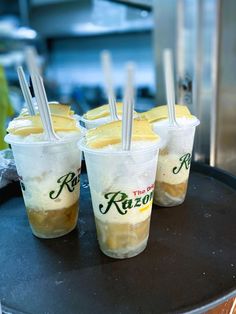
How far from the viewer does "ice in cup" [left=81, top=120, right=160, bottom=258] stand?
602mm

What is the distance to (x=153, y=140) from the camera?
63 centimetres

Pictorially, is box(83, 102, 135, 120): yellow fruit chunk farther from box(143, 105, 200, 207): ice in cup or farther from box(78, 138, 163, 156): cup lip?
box(78, 138, 163, 156): cup lip

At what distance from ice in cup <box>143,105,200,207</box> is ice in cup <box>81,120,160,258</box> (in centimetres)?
16

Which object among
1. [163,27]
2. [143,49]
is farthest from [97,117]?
[143,49]

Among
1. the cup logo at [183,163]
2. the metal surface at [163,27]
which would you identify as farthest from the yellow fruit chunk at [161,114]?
the metal surface at [163,27]

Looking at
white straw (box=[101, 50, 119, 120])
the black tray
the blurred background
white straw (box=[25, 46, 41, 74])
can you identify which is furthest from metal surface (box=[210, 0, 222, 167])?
white straw (box=[25, 46, 41, 74])

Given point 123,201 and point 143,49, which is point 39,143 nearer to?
point 123,201

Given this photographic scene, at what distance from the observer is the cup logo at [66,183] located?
2.30ft

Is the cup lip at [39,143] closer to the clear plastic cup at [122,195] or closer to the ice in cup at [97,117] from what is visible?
the clear plastic cup at [122,195]

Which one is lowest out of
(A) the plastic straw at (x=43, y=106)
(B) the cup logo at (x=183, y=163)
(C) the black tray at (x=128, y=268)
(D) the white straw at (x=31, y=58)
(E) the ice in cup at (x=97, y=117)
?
(C) the black tray at (x=128, y=268)

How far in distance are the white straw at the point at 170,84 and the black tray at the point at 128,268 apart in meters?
0.25

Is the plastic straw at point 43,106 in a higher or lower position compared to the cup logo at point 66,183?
higher

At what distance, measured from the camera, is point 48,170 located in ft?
2.23

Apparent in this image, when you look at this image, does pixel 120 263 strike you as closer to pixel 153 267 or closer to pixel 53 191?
pixel 153 267
